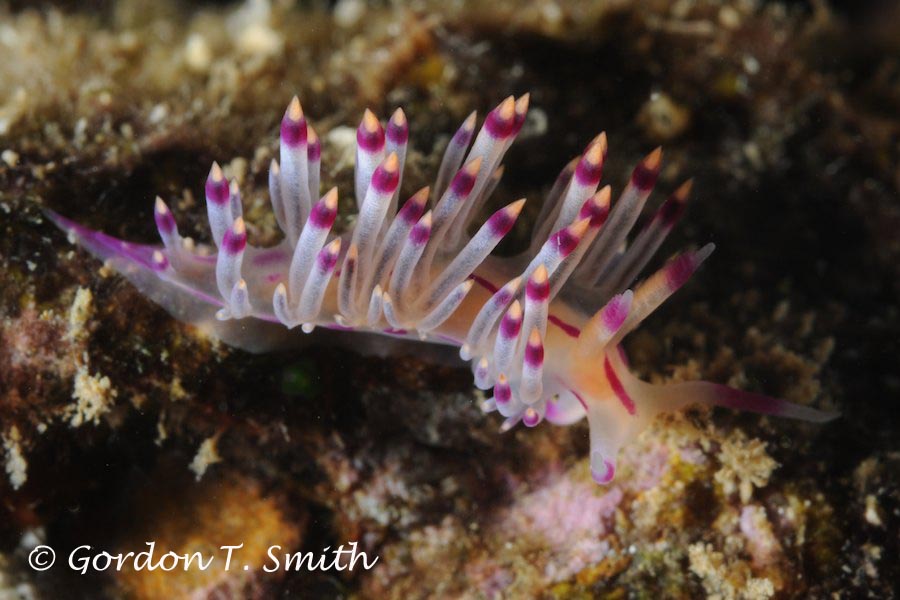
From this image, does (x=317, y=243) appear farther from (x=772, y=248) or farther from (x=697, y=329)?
(x=772, y=248)

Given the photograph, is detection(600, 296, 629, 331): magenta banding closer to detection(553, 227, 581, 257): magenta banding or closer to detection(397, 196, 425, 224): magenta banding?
detection(553, 227, 581, 257): magenta banding

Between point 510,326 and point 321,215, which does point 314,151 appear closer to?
point 321,215

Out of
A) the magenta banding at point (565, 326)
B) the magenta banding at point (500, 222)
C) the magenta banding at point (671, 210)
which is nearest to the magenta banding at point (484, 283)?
the magenta banding at point (565, 326)

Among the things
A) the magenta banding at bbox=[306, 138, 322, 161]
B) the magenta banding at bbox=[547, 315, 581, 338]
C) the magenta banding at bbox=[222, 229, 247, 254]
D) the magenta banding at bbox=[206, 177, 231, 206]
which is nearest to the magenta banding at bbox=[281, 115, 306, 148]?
the magenta banding at bbox=[306, 138, 322, 161]

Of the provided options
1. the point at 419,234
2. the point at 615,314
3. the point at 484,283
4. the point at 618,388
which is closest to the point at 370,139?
the point at 419,234

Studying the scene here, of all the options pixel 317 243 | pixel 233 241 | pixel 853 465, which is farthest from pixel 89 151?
pixel 853 465

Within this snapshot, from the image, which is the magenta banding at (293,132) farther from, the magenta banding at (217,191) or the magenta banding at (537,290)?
the magenta banding at (537,290)
